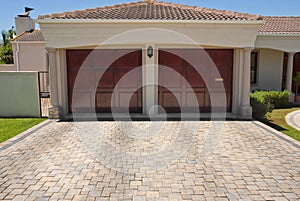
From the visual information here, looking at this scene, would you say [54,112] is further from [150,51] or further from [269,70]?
[269,70]

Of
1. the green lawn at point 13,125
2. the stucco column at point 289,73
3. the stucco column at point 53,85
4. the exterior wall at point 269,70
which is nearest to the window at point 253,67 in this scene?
the exterior wall at point 269,70

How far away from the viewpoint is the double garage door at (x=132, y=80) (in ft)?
35.7

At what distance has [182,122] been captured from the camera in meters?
9.76

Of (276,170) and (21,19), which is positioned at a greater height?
(21,19)

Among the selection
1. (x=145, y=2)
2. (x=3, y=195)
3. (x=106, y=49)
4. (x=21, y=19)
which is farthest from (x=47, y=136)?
(x=21, y=19)

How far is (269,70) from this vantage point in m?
16.2

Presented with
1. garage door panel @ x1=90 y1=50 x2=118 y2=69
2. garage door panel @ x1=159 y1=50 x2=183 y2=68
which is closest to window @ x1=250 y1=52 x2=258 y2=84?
garage door panel @ x1=159 y1=50 x2=183 y2=68

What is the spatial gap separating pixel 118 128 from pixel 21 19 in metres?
20.0

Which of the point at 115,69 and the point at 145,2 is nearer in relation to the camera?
the point at 115,69

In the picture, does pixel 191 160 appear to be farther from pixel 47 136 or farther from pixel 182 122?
pixel 47 136

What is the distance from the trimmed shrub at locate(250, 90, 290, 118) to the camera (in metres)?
11.0

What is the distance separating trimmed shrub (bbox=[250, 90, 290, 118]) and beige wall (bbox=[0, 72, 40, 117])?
9.50 metres

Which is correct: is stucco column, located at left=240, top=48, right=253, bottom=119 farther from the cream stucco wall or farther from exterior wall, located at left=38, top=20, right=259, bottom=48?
exterior wall, located at left=38, top=20, right=259, bottom=48

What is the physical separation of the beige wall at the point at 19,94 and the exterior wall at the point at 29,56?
29.8 feet
